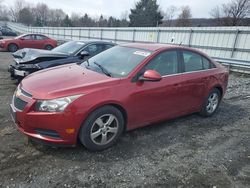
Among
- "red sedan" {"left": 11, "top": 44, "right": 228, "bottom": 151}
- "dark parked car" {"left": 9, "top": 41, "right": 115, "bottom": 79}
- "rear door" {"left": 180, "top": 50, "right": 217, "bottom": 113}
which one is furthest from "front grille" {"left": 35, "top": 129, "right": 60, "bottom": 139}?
"dark parked car" {"left": 9, "top": 41, "right": 115, "bottom": 79}

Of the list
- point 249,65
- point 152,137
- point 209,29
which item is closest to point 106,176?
point 152,137

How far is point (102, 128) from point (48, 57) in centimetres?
412

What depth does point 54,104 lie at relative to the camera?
3027 mm

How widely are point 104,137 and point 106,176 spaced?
0.68 meters

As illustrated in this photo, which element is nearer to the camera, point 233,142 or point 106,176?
point 106,176

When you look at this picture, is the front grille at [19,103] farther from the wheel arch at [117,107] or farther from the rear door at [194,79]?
the rear door at [194,79]

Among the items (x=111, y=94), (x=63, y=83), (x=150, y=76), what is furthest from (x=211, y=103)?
(x=63, y=83)

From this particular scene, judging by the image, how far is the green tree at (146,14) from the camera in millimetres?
48312

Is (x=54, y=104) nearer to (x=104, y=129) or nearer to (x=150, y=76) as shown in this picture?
(x=104, y=129)

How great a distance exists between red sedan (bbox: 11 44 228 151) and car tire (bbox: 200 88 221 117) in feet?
0.30

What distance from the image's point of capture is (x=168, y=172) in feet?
10.2

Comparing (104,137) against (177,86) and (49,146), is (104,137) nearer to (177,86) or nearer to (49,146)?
(49,146)

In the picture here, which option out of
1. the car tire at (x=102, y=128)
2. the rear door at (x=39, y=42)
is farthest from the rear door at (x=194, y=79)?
the rear door at (x=39, y=42)

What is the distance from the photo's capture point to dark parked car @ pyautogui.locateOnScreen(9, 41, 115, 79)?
→ 20.8 feet
